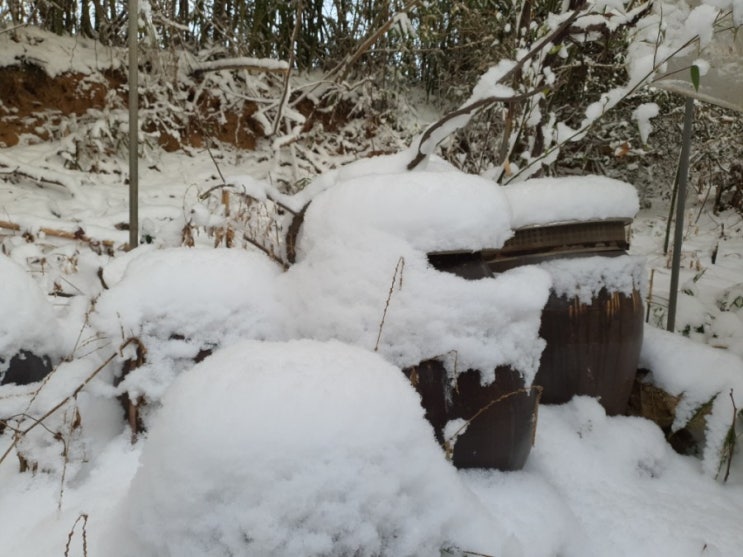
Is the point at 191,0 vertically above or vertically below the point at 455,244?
above

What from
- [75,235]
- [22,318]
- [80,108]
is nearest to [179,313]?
[22,318]

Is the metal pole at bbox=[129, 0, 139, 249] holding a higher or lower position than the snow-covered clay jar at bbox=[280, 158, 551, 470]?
higher

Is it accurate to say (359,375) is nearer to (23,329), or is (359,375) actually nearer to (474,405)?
(474,405)

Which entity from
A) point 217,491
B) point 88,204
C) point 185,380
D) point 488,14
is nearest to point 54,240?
point 88,204

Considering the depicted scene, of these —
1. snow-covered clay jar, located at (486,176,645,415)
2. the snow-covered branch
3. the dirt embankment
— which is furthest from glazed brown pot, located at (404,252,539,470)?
the dirt embankment

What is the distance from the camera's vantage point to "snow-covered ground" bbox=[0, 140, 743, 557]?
26.7 inches

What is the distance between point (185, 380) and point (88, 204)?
3466 mm

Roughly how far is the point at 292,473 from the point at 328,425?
77 mm

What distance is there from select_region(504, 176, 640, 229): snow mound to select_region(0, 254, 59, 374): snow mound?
1.31 m

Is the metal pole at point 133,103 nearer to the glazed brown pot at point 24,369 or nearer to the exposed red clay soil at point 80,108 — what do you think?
the glazed brown pot at point 24,369

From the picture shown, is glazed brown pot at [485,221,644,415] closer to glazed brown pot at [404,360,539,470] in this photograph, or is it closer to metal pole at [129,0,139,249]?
glazed brown pot at [404,360,539,470]

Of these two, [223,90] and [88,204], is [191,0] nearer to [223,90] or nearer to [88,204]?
[223,90]

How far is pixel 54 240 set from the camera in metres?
2.88

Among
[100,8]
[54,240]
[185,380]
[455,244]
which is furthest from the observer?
[100,8]
